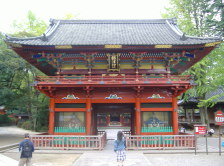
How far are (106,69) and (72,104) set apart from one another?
150 inches

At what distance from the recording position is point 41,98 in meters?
29.2

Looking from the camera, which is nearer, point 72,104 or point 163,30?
point 72,104

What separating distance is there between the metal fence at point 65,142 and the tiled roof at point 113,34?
21.6ft

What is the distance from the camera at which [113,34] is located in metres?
18.0

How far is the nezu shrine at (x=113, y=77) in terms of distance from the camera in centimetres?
1413

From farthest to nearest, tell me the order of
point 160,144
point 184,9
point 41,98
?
1. point 41,98
2. point 184,9
3. point 160,144

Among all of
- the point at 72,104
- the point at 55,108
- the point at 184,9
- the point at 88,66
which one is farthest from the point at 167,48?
the point at 184,9

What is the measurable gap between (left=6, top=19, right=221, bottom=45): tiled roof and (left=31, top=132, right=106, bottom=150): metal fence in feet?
21.6

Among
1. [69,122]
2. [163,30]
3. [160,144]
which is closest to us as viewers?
[160,144]

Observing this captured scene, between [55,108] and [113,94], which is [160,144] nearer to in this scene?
[113,94]

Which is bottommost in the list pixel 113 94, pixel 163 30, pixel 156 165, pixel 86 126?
pixel 156 165

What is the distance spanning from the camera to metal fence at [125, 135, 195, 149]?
13.3 metres

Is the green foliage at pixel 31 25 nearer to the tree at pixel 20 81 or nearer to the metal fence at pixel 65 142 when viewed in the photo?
the tree at pixel 20 81

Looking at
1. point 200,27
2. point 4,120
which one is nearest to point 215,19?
point 200,27
